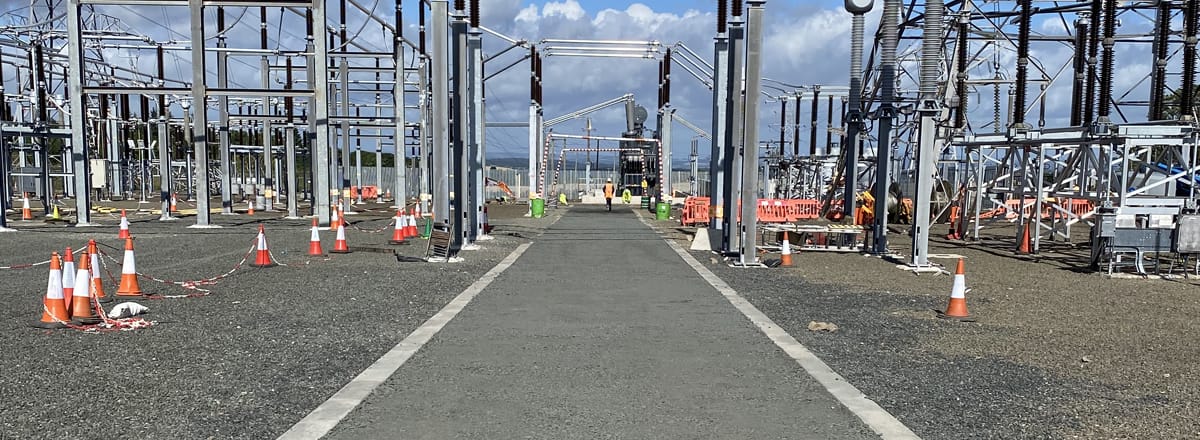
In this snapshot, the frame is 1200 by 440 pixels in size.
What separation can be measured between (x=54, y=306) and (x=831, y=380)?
7.36 m

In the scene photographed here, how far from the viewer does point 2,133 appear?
24188mm

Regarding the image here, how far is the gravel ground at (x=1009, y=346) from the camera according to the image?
19.1ft

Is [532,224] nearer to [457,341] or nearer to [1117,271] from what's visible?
[1117,271]

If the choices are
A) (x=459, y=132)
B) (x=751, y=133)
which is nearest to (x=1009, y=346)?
(x=751, y=133)

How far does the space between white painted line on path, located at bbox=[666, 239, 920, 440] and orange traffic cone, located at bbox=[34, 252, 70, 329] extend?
6.92 meters

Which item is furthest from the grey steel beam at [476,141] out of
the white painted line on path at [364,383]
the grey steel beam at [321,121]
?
the white painted line on path at [364,383]

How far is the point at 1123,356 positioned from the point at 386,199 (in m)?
49.2

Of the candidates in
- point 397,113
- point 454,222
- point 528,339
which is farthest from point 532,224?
point 528,339

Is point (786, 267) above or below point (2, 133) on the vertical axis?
below

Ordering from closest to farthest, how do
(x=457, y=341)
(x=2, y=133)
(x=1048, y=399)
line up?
1. (x=1048, y=399)
2. (x=457, y=341)
3. (x=2, y=133)

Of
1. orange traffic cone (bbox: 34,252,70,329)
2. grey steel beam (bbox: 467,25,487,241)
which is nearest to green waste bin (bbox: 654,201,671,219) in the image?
grey steel beam (bbox: 467,25,487,241)

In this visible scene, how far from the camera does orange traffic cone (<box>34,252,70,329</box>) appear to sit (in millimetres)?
8516

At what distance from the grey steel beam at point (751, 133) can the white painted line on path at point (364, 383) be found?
676 centimetres

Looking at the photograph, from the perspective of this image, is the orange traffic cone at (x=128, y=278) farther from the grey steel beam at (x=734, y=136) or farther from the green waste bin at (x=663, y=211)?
the green waste bin at (x=663, y=211)
